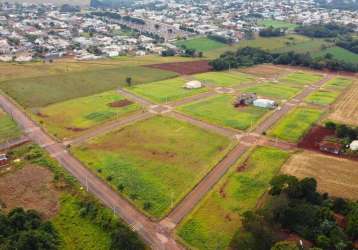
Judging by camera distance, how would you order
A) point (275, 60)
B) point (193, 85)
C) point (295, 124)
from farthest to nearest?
point (275, 60) → point (193, 85) → point (295, 124)

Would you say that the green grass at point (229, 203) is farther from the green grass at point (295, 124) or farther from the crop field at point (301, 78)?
the crop field at point (301, 78)

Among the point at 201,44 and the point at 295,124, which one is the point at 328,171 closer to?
the point at 295,124

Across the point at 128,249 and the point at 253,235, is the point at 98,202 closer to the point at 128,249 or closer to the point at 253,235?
the point at 128,249

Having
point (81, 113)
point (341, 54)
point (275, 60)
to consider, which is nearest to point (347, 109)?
point (275, 60)

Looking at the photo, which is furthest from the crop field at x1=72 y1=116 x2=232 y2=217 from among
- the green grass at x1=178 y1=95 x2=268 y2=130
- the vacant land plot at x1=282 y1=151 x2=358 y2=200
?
the vacant land plot at x1=282 y1=151 x2=358 y2=200

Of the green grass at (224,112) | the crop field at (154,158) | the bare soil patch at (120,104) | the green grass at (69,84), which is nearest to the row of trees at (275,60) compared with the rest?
the green grass at (69,84)

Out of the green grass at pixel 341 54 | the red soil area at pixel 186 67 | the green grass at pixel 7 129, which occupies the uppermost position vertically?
the green grass at pixel 341 54

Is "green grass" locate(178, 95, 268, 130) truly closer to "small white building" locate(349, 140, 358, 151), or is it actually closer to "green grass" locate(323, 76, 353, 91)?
"small white building" locate(349, 140, 358, 151)
